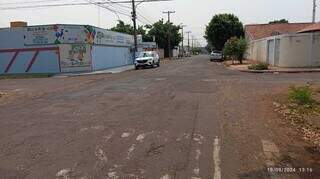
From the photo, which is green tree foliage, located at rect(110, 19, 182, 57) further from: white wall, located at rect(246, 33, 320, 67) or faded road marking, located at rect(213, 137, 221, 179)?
faded road marking, located at rect(213, 137, 221, 179)

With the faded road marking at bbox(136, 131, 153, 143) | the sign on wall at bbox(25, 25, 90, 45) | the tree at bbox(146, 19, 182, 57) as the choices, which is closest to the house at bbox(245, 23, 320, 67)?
the sign on wall at bbox(25, 25, 90, 45)

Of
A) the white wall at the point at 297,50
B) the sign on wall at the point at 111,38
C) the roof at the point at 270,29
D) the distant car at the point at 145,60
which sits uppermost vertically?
the roof at the point at 270,29

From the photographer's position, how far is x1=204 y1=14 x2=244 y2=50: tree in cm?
7431

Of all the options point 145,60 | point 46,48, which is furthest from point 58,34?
point 145,60

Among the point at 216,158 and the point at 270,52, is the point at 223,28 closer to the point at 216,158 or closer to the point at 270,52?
the point at 270,52

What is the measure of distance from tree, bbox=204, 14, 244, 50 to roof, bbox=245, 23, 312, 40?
625cm

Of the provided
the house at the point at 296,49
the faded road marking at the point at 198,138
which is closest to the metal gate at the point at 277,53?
the house at the point at 296,49

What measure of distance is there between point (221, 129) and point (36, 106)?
801cm

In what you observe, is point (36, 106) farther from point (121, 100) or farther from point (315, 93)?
point (315, 93)

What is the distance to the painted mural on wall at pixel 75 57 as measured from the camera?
139ft

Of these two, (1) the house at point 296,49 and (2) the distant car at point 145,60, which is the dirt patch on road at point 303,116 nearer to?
(1) the house at point 296,49

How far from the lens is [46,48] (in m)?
42.2

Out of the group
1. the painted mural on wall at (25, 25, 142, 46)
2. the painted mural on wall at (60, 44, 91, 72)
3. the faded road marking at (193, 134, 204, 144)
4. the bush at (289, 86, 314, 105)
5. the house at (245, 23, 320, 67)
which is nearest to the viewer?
the faded road marking at (193, 134, 204, 144)

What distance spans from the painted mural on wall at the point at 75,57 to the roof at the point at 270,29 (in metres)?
26.1
